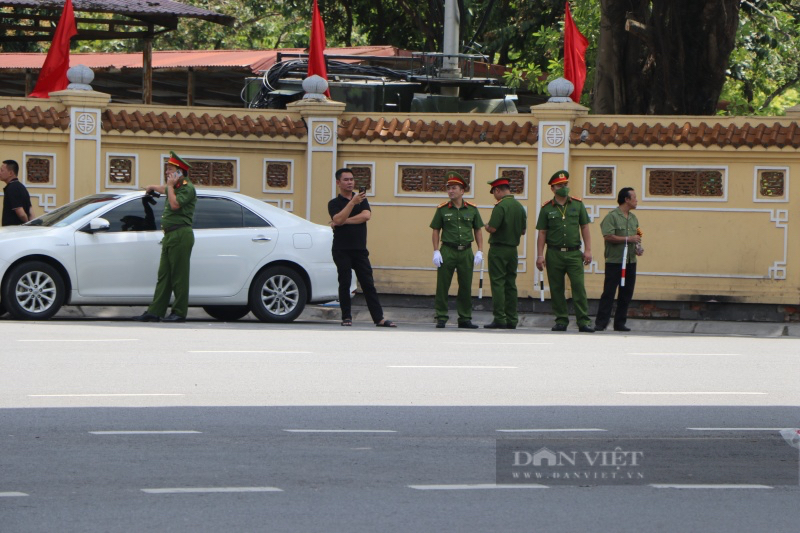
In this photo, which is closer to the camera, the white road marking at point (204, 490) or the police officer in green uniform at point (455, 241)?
the white road marking at point (204, 490)

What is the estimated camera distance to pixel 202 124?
1823cm

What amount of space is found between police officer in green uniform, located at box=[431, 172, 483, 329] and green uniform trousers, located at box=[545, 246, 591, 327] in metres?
0.85

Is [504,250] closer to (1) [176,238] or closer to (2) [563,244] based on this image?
(2) [563,244]

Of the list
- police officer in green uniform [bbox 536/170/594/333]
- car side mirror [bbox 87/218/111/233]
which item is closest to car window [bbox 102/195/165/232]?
car side mirror [bbox 87/218/111/233]

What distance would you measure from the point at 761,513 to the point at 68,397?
4756 millimetres

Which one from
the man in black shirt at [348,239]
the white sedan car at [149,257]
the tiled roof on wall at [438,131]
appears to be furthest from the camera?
the tiled roof on wall at [438,131]

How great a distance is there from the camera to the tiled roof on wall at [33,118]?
691 inches

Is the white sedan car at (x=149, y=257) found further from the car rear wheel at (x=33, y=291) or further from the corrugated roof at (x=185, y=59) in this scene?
the corrugated roof at (x=185, y=59)

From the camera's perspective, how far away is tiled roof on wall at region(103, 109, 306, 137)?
18000 mm

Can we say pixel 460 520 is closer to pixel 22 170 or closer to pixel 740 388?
pixel 740 388

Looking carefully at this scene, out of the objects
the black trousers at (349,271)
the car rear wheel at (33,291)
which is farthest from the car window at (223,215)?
the car rear wheel at (33,291)

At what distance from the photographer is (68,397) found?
9.09 m

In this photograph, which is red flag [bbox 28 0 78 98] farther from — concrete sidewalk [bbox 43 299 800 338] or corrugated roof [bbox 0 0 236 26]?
concrete sidewalk [bbox 43 299 800 338]

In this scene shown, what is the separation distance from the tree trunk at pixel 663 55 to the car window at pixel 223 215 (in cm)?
688
